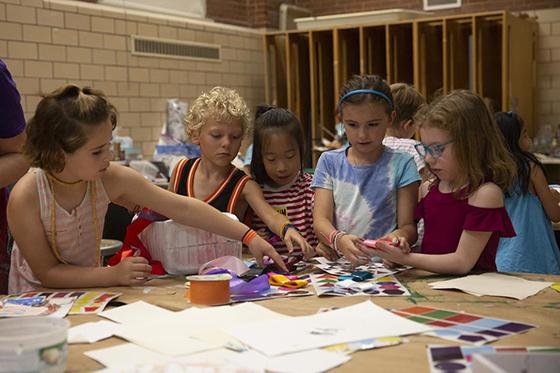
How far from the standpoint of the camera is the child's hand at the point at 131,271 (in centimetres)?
219

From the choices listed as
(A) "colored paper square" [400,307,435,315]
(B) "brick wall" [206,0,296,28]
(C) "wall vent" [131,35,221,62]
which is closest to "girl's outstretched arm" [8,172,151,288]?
(A) "colored paper square" [400,307,435,315]

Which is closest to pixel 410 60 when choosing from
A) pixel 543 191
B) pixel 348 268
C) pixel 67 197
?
pixel 543 191

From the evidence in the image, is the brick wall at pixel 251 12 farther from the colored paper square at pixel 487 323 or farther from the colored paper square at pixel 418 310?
the colored paper square at pixel 487 323

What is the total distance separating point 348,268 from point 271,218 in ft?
1.35

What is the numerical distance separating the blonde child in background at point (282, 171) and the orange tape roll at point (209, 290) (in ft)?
2.64

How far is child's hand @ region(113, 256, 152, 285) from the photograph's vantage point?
2191 millimetres

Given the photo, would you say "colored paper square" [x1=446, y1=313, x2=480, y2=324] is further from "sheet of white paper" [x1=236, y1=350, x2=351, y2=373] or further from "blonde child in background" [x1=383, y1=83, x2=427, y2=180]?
"blonde child in background" [x1=383, y1=83, x2=427, y2=180]

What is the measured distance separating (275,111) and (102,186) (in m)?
0.84

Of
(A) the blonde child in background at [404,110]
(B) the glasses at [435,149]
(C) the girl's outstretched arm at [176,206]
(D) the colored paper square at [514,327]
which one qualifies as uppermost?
(A) the blonde child in background at [404,110]

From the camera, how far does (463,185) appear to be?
2.34m

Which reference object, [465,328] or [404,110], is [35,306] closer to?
[465,328]

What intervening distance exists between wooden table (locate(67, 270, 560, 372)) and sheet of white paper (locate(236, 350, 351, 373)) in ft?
0.09

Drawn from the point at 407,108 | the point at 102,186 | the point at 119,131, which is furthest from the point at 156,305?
the point at 119,131

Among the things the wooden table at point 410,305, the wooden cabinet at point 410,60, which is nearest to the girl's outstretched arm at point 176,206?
the wooden table at point 410,305
